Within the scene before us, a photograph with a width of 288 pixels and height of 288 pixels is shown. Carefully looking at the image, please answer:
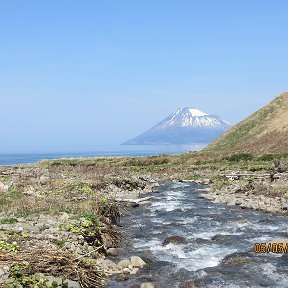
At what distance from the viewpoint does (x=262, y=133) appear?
84.3m

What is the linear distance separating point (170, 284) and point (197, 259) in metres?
2.99

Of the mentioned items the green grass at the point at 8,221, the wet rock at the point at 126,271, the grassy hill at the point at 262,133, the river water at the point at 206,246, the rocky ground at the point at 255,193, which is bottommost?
the river water at the point at 206,246

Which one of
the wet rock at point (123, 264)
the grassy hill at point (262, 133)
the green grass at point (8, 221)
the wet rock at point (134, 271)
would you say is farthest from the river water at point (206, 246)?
the grassy hill at point (262, 133)

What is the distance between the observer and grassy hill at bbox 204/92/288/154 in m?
73.4

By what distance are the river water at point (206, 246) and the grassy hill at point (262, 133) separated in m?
44.6

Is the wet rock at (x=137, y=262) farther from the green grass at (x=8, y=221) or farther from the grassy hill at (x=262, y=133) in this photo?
the grassy hill at (x=262, y=133)

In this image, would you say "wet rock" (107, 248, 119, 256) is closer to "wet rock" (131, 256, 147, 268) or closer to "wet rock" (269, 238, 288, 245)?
"wet rock" (131, 256, 147, 268)

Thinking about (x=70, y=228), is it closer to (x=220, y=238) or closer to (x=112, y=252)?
(x=112, y=252)

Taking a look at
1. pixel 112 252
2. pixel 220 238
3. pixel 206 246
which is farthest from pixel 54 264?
pixel 220 238

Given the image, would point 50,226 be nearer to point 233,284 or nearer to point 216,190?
point 233,284

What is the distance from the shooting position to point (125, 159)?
73.4 metres
